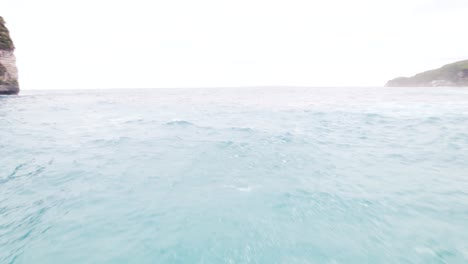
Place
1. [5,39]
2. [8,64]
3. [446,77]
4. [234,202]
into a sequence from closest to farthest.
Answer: [234,202] < [5,39] < [8,64] < [446,77]

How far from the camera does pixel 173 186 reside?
548 cm

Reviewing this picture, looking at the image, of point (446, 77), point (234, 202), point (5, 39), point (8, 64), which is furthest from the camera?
point (446, 77)

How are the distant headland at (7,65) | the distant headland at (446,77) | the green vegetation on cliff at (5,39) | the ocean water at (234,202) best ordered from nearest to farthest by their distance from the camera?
the ocean water at (234,202)
the green vegetation on cliff at (5,39)
the distant headland at (7,65)
the distant headland at (446,77)

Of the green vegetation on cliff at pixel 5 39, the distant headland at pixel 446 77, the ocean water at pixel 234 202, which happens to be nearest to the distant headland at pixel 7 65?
the green vegetation on cliff at pixel 5 39

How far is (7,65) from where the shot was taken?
35438mm

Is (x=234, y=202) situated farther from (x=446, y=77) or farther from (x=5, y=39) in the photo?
(x=446, y=77)

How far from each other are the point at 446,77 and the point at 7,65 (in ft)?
565

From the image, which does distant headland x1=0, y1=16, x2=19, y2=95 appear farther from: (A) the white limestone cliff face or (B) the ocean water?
(B) the ocean water

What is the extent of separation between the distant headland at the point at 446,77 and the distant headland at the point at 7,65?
16132 centimetres

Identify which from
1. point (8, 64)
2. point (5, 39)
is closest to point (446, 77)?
point (5, 39)

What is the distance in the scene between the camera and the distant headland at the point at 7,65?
34781mm

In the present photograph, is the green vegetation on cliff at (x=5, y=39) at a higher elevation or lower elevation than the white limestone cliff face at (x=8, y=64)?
higher

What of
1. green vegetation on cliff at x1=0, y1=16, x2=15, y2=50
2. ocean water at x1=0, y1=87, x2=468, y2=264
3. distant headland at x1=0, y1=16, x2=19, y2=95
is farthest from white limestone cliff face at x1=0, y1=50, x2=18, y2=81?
ocean water at x1=0, y1=87, x2=468, y2=264

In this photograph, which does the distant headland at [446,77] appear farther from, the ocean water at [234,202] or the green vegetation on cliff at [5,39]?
the green vegetation on cliff at [5,39]
